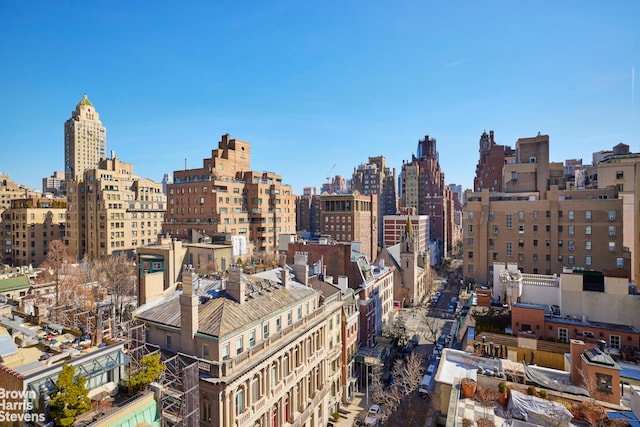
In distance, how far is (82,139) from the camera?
16238cm

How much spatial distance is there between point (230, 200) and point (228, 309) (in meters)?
65.5

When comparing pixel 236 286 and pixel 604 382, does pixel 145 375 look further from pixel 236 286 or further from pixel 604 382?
pixel 604 382

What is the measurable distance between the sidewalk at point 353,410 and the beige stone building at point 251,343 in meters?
2.73

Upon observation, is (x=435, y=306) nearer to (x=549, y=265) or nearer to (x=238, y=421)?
(x=549, y=265)

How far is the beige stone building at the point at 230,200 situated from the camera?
84.9 meters

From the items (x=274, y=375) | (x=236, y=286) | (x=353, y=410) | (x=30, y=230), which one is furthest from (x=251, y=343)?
(x=30, y=230)

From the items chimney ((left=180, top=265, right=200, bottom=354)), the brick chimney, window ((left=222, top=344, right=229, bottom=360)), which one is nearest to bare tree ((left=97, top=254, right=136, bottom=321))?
chimney ((left=180, top=265, right=200, bottom=354))

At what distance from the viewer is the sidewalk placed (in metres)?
39.2

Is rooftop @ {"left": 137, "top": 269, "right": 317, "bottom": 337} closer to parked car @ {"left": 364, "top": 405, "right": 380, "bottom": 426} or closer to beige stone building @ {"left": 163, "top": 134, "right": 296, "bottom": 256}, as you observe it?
parked car @ {"left": 364, "top": 405, "right": 380, "bottom": 426}

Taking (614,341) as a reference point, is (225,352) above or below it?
above

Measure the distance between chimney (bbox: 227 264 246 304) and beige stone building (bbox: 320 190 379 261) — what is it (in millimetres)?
81829

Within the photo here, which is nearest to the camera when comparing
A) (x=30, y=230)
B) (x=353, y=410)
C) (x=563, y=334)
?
(x=563, y=334)

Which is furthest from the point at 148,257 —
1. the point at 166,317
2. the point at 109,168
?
the point at 109,168

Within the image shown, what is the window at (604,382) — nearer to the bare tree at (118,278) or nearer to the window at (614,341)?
the window at (614,341)
